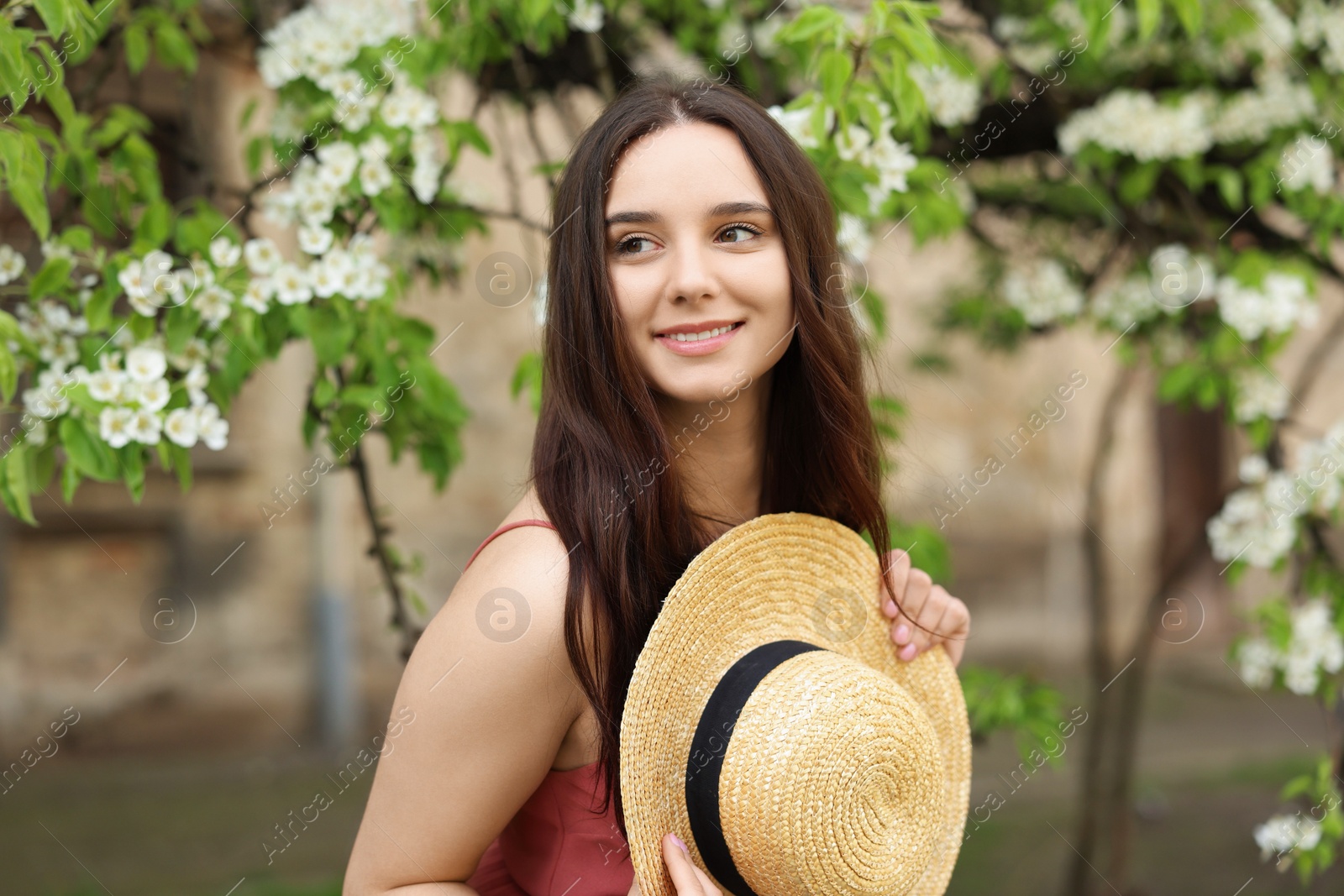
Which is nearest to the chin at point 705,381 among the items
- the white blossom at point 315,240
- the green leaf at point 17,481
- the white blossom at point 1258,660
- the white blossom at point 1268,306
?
the white blossom at point 315,240

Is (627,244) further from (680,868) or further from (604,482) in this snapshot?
(680,868)

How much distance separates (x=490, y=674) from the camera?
1.35 metres

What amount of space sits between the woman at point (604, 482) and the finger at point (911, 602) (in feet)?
1.06

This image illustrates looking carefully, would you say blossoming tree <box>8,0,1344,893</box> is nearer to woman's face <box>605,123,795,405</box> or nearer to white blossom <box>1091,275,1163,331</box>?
white blossom <box>1091,275,1163,331</box>

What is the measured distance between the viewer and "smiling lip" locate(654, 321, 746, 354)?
1.48 meters

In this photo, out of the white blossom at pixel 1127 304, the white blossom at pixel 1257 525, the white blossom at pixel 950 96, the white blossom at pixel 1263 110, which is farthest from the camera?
the white blossom at pixel 1127 304

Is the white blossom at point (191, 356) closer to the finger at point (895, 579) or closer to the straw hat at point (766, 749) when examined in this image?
the straw hat at point (766, 749)

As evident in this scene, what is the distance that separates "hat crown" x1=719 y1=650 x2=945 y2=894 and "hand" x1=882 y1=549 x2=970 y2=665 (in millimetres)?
258

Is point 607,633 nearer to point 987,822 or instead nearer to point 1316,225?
point 1316,225

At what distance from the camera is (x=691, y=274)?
143 cm

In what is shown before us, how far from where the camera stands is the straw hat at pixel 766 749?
1.40 metres

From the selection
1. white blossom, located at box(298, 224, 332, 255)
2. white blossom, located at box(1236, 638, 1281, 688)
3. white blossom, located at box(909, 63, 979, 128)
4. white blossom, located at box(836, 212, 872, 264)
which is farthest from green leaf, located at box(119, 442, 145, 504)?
white blossom, located at box(1236, 638, 1281, 688)

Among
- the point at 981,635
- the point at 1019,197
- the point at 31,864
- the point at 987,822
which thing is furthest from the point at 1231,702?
the point at 31,864

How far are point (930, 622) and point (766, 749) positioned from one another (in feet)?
1.72
